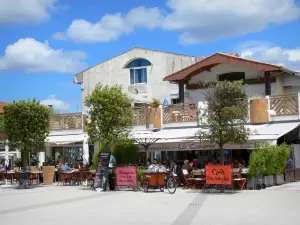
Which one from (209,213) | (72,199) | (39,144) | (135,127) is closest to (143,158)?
(135,127)

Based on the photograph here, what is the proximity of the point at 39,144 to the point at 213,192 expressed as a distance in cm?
977

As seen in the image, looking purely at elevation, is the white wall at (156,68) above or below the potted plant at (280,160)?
above

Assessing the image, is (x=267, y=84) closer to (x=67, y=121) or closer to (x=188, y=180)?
(x=188, y=180)

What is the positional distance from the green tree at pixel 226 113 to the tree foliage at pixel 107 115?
4.48 m

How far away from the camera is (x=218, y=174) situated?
738 inches

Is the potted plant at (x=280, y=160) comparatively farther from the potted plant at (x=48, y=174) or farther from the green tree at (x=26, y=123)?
the potted plant at (x=48, y=174)

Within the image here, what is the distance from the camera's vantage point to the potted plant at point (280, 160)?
20453 mm

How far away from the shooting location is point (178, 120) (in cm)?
2641

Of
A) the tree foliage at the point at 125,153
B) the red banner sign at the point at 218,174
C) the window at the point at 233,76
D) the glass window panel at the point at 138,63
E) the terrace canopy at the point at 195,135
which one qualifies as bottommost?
the red banner sign at the point at 218,174

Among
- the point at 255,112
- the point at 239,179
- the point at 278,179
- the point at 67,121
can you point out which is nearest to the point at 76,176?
the point at 67,121

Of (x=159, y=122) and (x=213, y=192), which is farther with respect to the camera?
(x=159, y=122)

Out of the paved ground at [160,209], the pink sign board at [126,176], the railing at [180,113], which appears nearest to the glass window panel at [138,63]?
the railing at [180,113]

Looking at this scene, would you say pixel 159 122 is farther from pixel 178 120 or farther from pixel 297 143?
pixel 297 143

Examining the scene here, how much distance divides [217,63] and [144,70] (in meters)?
16.7
